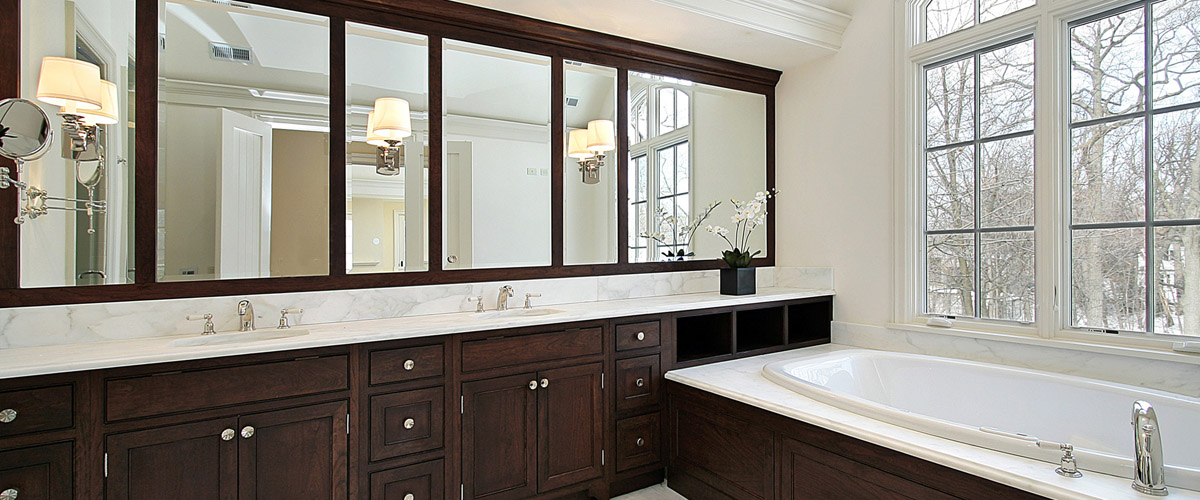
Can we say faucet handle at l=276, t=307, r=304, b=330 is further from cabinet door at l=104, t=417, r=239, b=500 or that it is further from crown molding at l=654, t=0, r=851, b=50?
crown molding at l=654, t=0, r=851, b=50

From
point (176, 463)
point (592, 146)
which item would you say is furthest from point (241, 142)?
point (592, 146)

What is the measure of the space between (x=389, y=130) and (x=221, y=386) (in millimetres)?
1253

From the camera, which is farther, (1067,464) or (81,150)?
(81,150)

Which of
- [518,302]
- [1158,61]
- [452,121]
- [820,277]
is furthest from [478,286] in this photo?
[1158,61]

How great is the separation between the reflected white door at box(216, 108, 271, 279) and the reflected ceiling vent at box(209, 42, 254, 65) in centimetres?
21

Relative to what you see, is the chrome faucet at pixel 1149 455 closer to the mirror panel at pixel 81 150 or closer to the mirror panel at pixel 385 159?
the mirror panel at pixel 385 159

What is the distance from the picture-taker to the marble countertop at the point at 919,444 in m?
1.37

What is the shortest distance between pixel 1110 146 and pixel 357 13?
3311 millimetres

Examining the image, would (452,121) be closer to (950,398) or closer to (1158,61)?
(950,398)

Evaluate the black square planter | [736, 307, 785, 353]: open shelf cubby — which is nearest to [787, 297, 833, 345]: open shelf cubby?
[736, 307, 785, 353]: open shelf cubby

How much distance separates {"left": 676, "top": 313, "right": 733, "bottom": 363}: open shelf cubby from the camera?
3002 mm

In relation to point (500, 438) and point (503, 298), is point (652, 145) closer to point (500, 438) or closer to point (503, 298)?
point (503, 298)

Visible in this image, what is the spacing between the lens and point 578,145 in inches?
120

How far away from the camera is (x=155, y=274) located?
2.12 m
